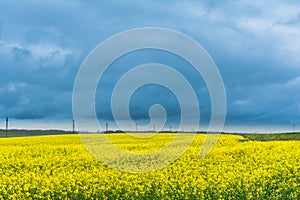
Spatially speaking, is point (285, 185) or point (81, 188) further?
point (285, 185)

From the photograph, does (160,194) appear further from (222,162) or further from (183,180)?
(222,162)

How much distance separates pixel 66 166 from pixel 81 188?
6480 mm

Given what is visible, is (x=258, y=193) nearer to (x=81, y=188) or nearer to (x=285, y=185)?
(x=285, y=185)

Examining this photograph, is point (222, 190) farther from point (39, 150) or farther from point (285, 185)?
point (39, 150)

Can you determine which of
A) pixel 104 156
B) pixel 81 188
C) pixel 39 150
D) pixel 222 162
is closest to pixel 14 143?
pixel 39 150

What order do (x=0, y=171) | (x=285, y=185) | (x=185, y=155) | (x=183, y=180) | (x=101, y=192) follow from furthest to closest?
(x=185, y=155), (x=0, y=171), (x=285, y=185), (x=183, y=180), (x=101, y=192)

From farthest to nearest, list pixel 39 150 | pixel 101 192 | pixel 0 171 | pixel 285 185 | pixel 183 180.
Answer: pixel 39 150 < pixel 0 171 < pixel 285 185 < pixel 183 180 < pixel 101 192

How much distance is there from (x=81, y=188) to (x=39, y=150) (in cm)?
1242

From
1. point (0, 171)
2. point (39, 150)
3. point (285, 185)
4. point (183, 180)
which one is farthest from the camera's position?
point (39, 150)

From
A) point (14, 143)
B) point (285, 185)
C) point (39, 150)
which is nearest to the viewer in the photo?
point (285, 185)

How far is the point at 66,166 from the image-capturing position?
61.2 feet

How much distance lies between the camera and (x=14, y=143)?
35156 mm

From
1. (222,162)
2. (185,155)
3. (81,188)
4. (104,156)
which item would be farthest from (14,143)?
(81,188)

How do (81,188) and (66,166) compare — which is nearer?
(81,188)
